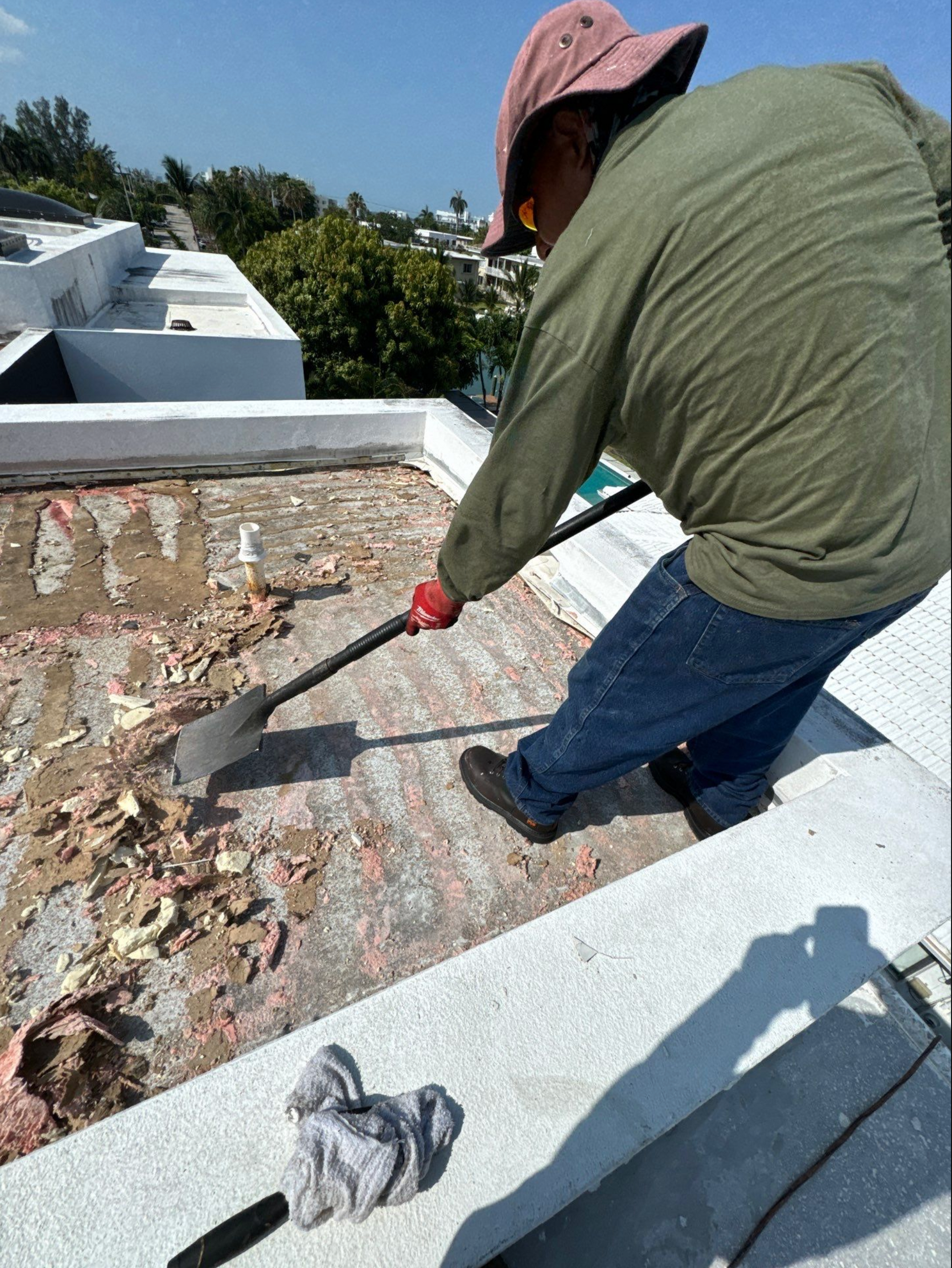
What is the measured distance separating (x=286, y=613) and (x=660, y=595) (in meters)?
2.03

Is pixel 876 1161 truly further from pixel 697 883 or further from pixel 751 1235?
pixel 697 883

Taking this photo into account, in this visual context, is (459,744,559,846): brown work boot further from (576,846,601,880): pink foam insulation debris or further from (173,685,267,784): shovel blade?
(173,685,267,784): shovel blade

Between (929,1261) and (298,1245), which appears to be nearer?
(298,1245)

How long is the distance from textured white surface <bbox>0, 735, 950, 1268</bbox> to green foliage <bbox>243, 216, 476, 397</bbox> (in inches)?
815

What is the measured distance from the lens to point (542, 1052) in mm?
1328

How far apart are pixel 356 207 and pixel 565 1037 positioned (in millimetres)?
62687

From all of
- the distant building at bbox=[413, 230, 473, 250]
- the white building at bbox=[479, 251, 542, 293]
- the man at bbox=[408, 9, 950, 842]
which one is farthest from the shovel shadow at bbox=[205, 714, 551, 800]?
the distant building at bbox=[413, 230, 473, 250]

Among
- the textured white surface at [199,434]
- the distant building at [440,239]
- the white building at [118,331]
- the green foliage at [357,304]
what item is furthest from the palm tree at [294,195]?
the textured white surface at [199,434]

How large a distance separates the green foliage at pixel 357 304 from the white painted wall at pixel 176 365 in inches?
438

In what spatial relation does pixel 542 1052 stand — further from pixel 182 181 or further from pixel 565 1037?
pixel 182 181

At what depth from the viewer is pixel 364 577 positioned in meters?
3.30

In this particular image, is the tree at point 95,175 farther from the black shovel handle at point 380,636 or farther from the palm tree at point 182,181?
the black shovel handle at point 380,636

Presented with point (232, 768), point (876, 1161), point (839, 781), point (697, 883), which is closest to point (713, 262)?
point (697, 883)

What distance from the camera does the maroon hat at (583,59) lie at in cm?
119
